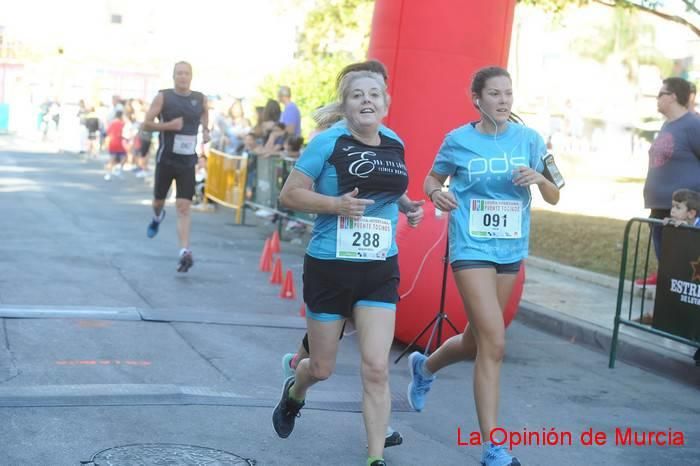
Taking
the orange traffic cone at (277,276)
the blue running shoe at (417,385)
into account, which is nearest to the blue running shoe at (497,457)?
the blue running shoe at (417,385)

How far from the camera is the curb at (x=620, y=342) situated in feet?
29.2

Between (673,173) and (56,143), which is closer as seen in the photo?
(673,173)

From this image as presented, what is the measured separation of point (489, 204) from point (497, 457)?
4.27 ft

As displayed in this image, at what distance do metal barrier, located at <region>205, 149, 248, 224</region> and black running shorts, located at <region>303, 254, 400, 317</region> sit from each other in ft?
42.8

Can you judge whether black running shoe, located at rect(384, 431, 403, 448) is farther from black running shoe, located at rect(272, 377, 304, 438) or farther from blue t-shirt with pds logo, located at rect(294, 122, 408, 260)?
blue t-shirt with pds logo, located at rect(294, 122, 408, 260)

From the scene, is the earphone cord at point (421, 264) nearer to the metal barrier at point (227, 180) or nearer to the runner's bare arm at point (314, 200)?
the runner's bare arm at point (314, 200)

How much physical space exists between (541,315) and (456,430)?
451 centimetres

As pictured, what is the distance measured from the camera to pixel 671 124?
401 inches

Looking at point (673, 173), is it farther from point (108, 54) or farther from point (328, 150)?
point (108, 54)

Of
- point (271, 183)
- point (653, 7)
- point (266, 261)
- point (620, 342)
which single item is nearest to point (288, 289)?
point (266, 261)

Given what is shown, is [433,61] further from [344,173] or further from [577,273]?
[577,273]

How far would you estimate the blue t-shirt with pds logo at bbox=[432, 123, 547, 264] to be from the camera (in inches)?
236

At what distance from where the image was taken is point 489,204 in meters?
6.03

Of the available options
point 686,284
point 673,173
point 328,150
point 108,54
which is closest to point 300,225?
point 673,173
